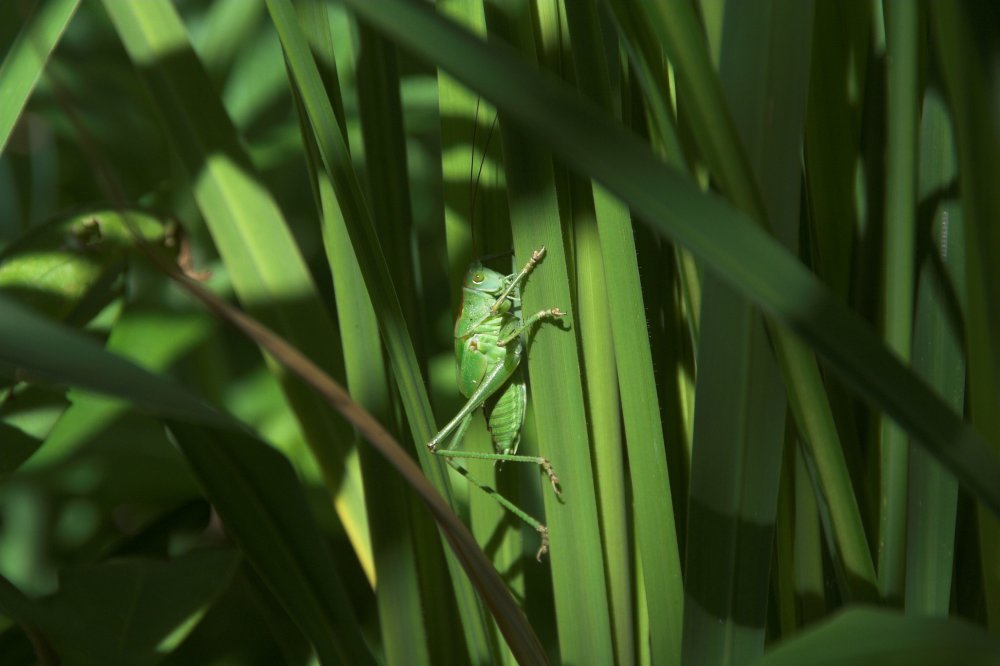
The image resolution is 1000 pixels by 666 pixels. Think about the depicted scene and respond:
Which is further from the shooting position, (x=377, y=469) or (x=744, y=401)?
(x=377, y=469)

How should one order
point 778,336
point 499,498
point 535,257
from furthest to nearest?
point 499,498
point 535,257
point 778,336

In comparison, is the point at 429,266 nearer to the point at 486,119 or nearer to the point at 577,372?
the point at 486,119

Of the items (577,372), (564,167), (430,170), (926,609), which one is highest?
(430,170)

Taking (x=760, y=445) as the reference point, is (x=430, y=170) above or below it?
above

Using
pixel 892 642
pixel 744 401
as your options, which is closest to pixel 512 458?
pixel 744 401

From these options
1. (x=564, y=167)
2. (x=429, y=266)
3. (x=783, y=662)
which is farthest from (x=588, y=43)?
(x=429, y=266)

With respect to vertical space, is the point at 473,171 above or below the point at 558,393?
above

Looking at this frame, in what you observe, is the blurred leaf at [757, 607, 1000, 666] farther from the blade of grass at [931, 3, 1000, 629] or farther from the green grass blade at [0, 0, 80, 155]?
the green grass blade at [0, 0, 80, 155]

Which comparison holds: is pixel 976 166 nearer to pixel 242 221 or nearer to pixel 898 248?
pixel 898 248

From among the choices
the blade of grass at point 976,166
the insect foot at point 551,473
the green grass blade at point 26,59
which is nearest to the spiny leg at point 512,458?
the insect foot at point 551,473
